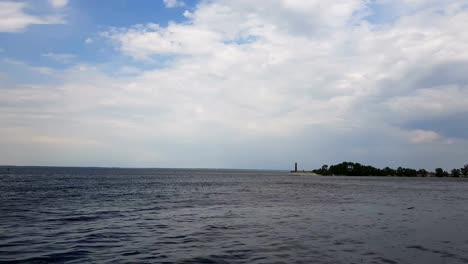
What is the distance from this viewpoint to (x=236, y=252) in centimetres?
2014

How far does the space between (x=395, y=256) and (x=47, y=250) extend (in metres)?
17.4

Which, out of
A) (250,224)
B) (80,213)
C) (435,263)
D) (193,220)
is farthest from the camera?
(80,213)

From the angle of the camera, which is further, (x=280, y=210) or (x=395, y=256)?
(x=280, y=210)

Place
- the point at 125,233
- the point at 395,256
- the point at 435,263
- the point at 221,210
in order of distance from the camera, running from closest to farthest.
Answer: the point at 435,263 → the point at 395,256 → the point at 125,233 → the point at 221,210

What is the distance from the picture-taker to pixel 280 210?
41031 millimetres

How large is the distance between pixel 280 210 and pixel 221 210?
607cm

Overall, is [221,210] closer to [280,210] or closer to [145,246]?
[280,210]

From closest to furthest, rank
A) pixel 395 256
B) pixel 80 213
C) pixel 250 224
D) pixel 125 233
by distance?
pixel 395 256 → pixel 125 233 → pixel 250 224 → pixel 80 213

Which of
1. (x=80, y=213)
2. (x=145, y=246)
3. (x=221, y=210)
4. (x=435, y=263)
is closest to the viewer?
Result: (x=435, y=263)

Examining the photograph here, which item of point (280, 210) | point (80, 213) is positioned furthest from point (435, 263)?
point (80, 213)

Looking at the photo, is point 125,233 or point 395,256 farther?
point 125,233

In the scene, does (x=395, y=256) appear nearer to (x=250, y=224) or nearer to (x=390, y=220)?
(x=250, y=224)

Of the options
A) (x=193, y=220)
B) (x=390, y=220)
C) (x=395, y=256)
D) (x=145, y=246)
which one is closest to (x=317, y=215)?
(x=390, y=220)

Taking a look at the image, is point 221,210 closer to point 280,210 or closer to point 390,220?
point 280,210
